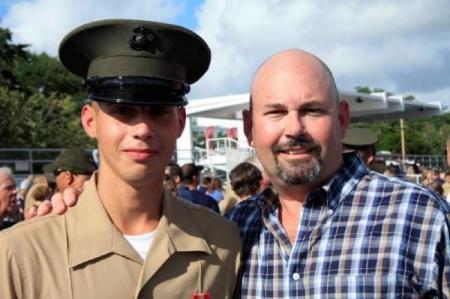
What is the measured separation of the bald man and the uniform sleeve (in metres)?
0.92

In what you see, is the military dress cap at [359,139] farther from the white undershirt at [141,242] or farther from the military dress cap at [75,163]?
the white undershirt at [141,242]

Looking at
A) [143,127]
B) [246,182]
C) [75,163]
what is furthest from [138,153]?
[246,182]

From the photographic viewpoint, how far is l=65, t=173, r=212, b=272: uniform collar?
2.39 metres

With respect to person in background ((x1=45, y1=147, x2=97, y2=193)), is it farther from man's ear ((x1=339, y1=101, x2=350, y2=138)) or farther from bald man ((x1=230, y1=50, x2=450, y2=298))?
man's ear ((x1=339, y1=101, x2=350, y2=138))

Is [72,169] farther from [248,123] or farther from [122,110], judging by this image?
[122,110]

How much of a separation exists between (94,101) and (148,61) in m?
0.26

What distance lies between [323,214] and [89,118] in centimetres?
102

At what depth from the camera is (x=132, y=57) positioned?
2.50m

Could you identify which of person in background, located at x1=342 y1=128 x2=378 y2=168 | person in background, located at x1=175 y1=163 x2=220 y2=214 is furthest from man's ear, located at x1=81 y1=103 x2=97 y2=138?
person in background, located at x1=175 y1=163 x2=220 y2=214

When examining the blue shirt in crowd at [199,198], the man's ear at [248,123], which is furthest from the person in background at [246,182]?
the man's ear at [248,123]

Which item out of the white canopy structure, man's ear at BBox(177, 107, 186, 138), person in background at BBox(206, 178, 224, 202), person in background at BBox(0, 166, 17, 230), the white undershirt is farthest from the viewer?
the white canopy structure

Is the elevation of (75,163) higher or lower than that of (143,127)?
lower

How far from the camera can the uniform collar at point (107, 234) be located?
2395 millimetres

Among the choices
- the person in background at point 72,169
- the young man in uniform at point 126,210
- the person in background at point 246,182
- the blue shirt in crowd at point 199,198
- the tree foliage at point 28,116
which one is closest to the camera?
the young man in uniform at point 126,210
